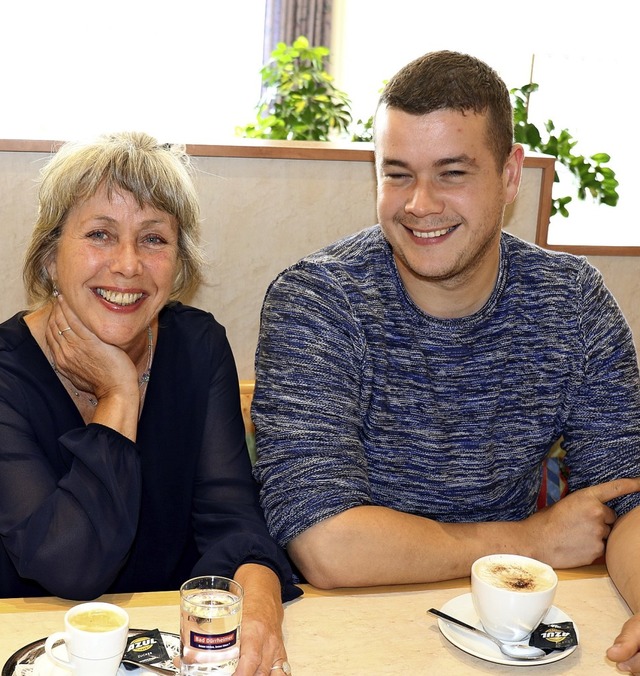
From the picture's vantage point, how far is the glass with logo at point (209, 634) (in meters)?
1.09

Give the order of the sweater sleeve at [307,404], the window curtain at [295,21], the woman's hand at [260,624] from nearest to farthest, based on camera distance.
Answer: the woman's hand at [260,624] < the sweater sleeve at [307,404] < the window curtain at [295,21]

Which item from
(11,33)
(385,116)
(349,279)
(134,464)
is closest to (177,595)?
(134,464)

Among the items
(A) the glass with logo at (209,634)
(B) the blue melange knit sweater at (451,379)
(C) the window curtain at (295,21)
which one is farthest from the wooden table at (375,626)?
(C) the window curtain at (295,21)

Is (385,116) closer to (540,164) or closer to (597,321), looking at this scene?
(597,321)

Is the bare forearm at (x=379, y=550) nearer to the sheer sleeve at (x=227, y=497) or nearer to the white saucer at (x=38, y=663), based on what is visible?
the sheer sleeve at (x=227, y=497)

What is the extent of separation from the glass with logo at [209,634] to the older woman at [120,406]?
0.17m

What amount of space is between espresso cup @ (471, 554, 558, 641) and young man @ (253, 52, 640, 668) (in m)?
0.22

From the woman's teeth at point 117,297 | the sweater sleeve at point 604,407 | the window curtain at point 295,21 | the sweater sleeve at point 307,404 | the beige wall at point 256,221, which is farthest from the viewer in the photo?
the window curtain at point 295,21

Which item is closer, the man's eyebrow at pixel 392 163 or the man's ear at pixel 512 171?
the man's eyebrow at pixel 392 163

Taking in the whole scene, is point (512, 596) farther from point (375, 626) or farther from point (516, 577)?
point (375, 626)

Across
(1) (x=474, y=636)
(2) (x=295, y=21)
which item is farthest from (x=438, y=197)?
(2) (x=295, y=21)

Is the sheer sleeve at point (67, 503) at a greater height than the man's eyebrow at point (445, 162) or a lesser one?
lesser

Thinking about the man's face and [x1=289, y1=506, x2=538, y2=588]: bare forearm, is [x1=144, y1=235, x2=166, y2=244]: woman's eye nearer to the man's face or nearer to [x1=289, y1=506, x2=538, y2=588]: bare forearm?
the man's face

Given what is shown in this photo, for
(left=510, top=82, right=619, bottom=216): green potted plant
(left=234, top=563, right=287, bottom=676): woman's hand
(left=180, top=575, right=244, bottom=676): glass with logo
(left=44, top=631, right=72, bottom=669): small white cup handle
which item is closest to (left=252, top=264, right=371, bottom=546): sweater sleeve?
(left=234, top=563, right=287, bottom=676): woman's hand
